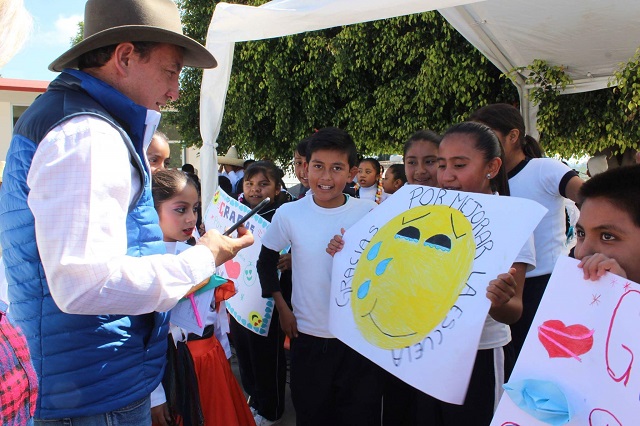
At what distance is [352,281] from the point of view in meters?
2.09

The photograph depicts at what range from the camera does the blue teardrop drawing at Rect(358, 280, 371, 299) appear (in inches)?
78.4

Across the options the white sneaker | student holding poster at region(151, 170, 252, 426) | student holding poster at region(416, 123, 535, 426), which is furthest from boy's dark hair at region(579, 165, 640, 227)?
the white sneaker

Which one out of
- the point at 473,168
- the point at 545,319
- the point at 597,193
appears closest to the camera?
the point at 545,319

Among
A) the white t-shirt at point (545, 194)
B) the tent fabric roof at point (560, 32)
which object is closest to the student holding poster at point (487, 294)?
the white t-shirt at point (545, 194)

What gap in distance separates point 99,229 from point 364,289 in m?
1.15

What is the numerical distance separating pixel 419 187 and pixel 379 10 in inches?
80.0

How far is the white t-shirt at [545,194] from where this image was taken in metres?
2.54

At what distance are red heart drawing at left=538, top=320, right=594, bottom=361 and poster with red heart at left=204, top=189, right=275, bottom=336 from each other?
1862 millimetres

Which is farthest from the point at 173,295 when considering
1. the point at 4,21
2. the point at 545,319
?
the point at 545,319

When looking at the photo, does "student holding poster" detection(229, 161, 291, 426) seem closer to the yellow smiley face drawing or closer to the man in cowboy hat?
the yellow smiley face drawing

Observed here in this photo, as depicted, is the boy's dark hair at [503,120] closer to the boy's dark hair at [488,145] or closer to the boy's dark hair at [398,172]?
the boy's dark hair at [488,145]

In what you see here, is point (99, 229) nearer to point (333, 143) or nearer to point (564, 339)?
point (564, 339)

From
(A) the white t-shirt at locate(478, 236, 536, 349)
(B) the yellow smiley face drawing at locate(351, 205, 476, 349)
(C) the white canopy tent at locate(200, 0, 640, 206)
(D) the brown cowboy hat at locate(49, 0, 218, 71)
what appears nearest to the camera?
(D) the brown cowboy hat at locate(49, 0, 218, 71)

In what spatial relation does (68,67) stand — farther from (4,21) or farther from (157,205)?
(157,205)
